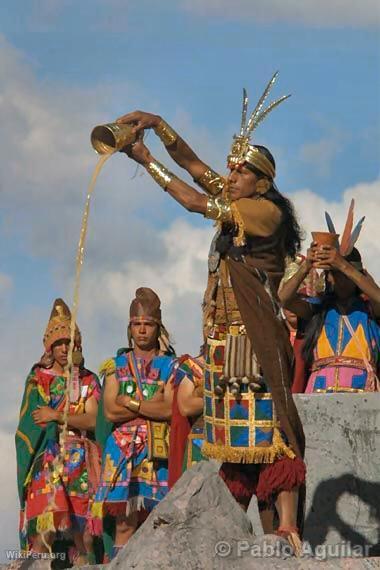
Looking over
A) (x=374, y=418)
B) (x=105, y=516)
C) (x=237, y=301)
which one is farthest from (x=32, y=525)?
(x=237, y=301)

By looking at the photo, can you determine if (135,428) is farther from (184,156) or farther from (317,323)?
(184,156)

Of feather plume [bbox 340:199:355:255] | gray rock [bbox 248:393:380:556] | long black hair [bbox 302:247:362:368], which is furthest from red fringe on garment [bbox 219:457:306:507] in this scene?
feather plume [bbox 340:199:355:255]

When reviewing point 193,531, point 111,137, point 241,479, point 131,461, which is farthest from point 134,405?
point 193,531

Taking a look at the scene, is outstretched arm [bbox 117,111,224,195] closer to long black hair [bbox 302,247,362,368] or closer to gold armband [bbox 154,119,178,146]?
gold armband [bbox 154,119,178,146]

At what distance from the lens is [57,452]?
13922mm

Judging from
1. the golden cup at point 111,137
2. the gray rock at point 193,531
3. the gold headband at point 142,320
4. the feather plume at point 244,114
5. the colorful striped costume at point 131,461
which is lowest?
the gray rock at point 193,531

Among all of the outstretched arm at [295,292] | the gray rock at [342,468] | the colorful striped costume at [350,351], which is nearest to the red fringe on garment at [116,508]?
the gray rock at [342,468]

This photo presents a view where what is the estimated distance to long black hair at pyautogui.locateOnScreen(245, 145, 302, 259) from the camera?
1059cm

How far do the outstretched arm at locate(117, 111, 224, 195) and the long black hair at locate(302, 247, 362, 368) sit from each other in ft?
5.28

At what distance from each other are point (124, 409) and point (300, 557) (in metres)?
3.64

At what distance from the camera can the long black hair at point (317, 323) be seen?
11922 mm

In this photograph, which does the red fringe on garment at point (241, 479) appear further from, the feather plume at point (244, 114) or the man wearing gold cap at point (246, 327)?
the feather plume at point (244, 114)

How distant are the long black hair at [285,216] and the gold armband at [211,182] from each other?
201 mm

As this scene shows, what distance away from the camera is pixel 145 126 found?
34.3 feet
